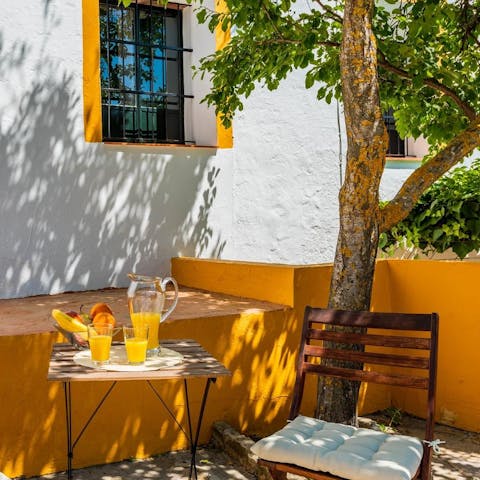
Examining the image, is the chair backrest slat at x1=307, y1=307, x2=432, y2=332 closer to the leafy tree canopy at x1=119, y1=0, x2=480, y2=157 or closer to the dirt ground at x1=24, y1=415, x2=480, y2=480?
the dirt ground at x1=24, y1=415, x2=480, y2=480

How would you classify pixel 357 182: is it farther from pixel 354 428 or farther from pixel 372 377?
pixel 354 428

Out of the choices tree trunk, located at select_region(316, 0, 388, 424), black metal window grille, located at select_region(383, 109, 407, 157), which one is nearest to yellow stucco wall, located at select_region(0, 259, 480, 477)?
tree trunk, located at select_region(316, 0, 388, 424)

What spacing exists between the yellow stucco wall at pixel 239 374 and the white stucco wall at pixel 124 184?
578 millimetres

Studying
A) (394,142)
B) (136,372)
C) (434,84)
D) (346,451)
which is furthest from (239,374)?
(394,142)

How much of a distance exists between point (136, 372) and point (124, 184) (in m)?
3.73

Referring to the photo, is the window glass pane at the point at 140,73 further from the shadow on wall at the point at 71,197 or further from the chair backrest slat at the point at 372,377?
the chair backrest slat at the point at 372,377

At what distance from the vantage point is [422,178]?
14.2 ft

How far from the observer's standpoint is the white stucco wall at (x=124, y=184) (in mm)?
5902

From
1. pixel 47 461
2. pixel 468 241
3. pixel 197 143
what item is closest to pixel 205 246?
pixel 197 143

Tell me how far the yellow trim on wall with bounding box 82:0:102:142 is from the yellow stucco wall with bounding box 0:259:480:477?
144 cm

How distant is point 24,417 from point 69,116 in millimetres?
2877

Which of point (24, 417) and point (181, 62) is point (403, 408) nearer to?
point (24, 417)

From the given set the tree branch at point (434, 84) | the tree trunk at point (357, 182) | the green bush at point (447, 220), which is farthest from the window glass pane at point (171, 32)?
the tree trunk at point (357, 182)

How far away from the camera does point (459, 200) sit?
6.44 meters
